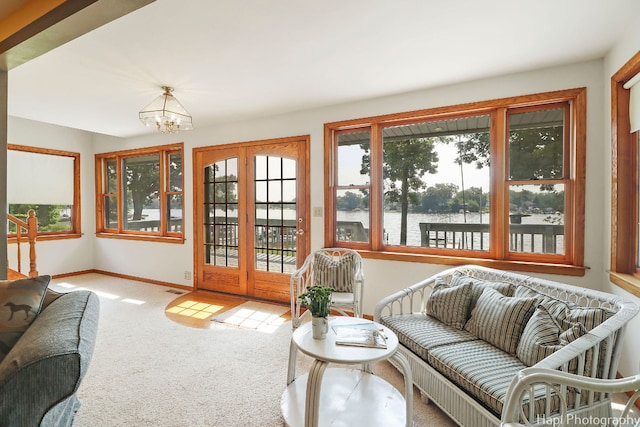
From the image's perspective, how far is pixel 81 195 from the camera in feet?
18.7

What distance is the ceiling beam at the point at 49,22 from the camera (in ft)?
5.31

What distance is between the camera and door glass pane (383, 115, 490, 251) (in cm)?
312

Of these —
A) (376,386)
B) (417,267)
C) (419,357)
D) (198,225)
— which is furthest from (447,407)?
(198,225)

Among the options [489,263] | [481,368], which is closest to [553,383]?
[481,368]

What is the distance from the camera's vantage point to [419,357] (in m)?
2.07

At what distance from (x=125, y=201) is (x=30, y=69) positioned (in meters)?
3.23

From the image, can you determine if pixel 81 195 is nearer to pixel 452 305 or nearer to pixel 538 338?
pixel 452 305

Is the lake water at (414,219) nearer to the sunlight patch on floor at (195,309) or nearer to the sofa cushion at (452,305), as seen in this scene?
the sofa cushion at (452,305)

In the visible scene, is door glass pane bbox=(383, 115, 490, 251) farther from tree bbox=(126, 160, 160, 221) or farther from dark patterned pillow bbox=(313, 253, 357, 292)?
tree bbox=(126, 160, 160, 221)

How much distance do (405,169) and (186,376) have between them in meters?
2.80

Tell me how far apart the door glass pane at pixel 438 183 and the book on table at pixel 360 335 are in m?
1.60

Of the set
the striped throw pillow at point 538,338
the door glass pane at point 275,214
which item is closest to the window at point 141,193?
the door glass pane at point 275,214

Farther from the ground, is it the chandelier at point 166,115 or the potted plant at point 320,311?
the chandelier at point 166,115

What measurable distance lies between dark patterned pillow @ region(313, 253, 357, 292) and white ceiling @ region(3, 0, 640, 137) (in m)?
1.76
